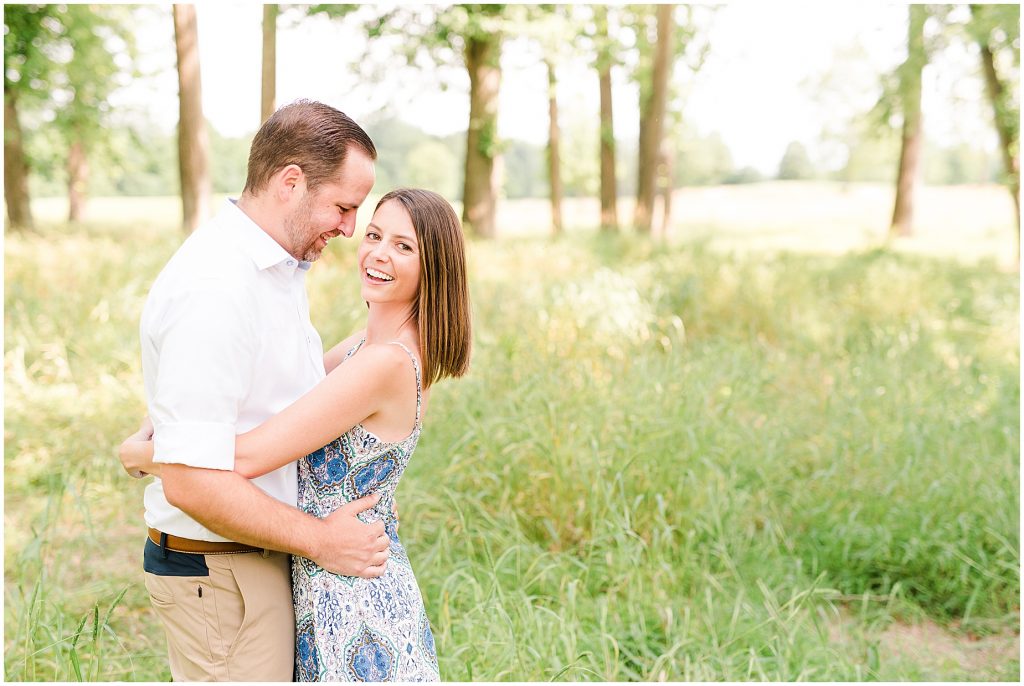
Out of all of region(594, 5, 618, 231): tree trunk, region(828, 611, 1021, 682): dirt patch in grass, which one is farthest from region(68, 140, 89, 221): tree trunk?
region(828, 611, 1021, 682): dirt patch in grass

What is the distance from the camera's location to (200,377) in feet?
6.20

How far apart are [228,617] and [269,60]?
11155 millimetres

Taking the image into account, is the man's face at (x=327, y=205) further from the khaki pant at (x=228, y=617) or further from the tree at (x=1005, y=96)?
the tree at (x=1005, y=96)

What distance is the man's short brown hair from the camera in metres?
2.13

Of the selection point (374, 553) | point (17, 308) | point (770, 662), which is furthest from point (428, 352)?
point (17, 308)

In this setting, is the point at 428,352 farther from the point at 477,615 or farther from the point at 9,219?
the point at 9,219

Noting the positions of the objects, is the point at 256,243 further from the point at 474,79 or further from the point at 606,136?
the point at 606,136

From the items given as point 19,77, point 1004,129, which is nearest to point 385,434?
point 19,77

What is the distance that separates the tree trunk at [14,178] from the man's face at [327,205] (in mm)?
14804

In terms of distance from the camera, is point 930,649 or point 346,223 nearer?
point 346,223

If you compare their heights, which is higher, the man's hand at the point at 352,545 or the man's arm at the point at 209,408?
the man's arm at the point at 209,408

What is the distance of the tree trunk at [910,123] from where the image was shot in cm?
1653

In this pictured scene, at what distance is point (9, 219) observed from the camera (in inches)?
616

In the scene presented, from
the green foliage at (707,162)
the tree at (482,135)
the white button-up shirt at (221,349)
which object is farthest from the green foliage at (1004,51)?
the green foliage at (707,162)
